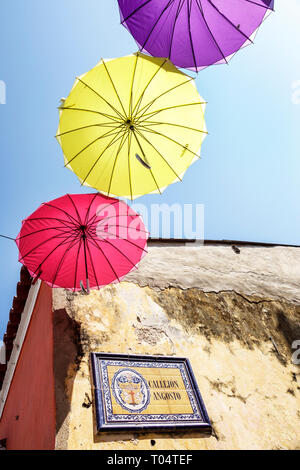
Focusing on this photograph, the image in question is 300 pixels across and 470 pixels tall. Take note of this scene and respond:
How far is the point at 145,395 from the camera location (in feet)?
10.4

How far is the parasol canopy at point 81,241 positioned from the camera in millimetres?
3561

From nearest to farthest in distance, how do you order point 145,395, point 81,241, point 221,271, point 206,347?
point 145,395 → point 81,241 → point 206,347 → point 221,271

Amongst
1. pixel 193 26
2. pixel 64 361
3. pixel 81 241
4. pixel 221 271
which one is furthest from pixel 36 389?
pixel 193 26

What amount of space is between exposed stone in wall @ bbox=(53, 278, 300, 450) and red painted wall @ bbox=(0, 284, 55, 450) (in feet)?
0.70

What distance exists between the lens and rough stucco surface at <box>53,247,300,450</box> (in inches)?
118

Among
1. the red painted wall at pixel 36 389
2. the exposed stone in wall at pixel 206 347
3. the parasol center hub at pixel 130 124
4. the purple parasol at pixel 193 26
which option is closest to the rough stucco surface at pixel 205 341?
the exposed stone in wall at pixel 206 347

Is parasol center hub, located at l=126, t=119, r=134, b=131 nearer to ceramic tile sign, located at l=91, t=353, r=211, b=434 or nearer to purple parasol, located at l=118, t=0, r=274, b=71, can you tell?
purple parasol, located at l=118, t=0, r=274, b=71

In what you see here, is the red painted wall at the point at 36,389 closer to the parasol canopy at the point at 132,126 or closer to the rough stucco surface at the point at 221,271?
the rough stucco surface at the point at 221,271

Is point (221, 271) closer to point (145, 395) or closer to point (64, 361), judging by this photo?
point (145, 395)

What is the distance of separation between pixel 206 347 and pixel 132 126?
9.20ft

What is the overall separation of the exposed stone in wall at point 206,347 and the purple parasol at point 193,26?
2.95 meters

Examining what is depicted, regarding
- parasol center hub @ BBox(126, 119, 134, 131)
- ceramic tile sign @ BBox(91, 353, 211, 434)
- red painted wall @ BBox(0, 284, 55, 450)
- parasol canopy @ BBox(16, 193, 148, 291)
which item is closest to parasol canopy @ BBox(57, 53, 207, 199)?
parasol center hub @ BBox(126, 119, 134, 131)

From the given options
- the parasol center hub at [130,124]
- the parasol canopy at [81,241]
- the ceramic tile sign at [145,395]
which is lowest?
the ceramic tile sign at [145,395]

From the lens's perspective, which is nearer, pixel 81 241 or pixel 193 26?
pixel 193 26
